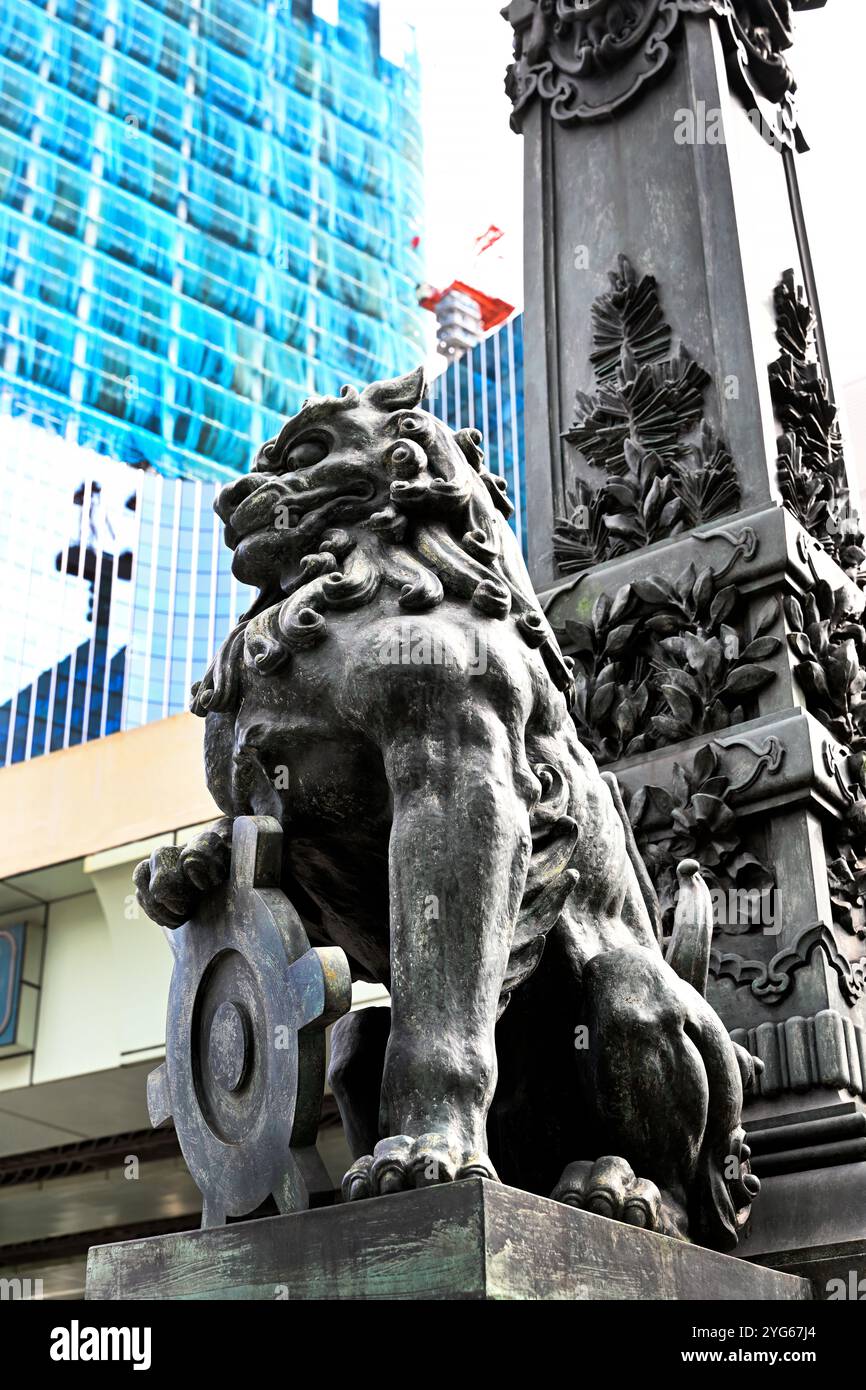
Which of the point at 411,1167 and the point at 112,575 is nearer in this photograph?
the point at 411,1167

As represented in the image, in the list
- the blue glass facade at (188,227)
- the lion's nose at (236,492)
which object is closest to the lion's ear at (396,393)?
the lion's nose at (236,492)

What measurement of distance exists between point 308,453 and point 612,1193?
5.97 feet

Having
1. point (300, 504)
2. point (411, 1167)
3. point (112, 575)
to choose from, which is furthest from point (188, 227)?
point (411, 1167)

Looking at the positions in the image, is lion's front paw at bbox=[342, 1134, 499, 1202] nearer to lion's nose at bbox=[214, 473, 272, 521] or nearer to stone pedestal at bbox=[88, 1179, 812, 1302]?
stone pedestal at bbox=[88, 1179, 812, 1302]

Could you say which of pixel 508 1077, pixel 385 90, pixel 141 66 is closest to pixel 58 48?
pixel 141 66

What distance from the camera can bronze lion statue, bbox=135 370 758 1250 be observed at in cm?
307

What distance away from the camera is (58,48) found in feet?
226

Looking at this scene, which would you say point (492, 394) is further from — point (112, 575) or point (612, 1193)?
point (612, 1193)

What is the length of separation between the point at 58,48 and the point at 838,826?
73060 millimetres

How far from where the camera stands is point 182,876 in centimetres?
331

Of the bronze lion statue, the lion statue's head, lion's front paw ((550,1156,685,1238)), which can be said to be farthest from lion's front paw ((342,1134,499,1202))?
the lion statue's head

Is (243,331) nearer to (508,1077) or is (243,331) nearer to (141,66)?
(141,66)
